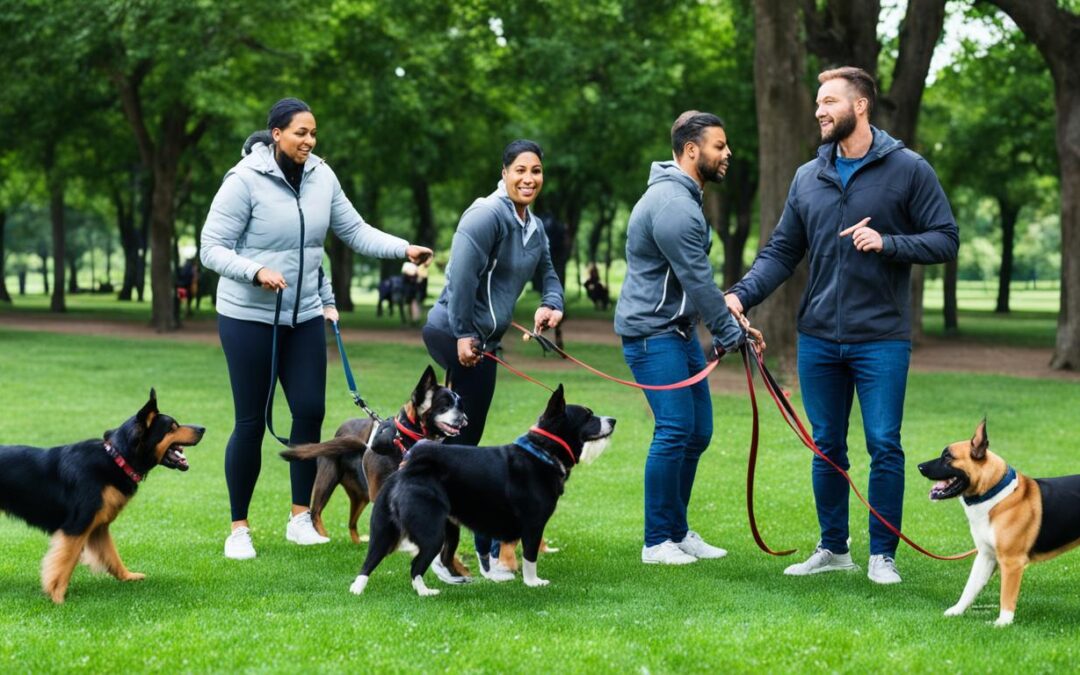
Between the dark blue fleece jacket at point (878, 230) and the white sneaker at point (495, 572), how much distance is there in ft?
7.02

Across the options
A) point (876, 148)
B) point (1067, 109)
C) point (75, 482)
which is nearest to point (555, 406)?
point (876, 148)

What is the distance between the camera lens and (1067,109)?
68.9ft

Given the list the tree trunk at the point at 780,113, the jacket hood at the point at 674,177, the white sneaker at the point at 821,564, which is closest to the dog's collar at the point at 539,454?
the white sneaker at the point at 821,564

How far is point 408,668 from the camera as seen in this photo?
16.6 feet

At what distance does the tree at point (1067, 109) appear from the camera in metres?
20.9

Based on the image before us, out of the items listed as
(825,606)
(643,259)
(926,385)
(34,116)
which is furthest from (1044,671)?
(34,116)

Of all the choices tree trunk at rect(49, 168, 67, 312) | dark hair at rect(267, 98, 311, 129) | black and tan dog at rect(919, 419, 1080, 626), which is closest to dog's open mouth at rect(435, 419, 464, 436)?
dark hair at rect(267, 98, 311, 129)

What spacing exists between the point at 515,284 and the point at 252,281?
1.46 metres

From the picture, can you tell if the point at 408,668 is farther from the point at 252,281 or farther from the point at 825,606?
the point at 252,281

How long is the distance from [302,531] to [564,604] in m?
2.35

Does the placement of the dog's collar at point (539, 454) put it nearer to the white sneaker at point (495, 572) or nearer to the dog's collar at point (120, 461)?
the white sneaker at point (495, 572)

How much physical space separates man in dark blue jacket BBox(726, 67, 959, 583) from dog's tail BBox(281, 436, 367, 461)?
7.53 feet

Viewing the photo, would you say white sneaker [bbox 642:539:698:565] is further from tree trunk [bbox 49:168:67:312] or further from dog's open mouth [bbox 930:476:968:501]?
tree trunk [bbox 49:168:67:312]

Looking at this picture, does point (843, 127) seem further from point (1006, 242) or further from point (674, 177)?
point (1006, 242)
